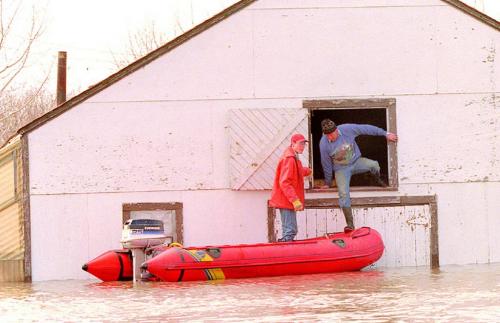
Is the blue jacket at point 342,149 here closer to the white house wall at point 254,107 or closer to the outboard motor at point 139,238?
the white house wall at point 254,107

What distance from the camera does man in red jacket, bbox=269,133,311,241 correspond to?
18.0m

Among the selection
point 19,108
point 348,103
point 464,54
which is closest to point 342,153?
point 348,103

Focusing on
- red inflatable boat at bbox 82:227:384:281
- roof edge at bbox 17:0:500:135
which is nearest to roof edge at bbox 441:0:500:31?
roof edge at bbox 17:0:500:135

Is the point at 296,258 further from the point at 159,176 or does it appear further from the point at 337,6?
the point at 337,6

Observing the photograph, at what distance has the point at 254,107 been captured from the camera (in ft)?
61.9

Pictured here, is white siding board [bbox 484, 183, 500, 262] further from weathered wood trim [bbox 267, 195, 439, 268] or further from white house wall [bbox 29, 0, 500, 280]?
weathered wood trim [bbox 267, 195, 439, 268]

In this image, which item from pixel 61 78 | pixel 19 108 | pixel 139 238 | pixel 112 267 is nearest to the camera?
pixel 139 238

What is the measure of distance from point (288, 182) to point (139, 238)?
2.20 meters

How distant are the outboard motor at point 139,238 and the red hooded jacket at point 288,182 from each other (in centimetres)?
169

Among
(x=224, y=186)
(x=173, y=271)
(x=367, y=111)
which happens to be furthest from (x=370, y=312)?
(x=367, y=111)

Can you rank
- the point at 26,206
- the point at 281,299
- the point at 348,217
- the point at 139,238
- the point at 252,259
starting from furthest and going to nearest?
the point at 26,206 → the point at 348,217 → the point at 139,238 → the point at 252,259 → the point at 281,299

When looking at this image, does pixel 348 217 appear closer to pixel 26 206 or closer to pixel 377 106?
pixel 377 106

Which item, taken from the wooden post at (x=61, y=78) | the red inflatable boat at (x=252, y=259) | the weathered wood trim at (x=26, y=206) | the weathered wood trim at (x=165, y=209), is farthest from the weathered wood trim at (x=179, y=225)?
the wooden post at (x=61, y=78)

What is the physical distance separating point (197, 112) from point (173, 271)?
2.95 m
